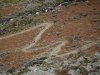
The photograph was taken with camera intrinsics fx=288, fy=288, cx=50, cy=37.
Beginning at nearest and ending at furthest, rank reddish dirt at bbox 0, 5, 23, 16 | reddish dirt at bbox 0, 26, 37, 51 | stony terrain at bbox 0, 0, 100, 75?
stony terrain at bbox 0, 0, 100, 75
reddish dirt at bbox 0, 26, 37, 51
reddish dirt at bbox 0, 5, 23, 16

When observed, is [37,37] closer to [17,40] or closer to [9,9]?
[17,40]

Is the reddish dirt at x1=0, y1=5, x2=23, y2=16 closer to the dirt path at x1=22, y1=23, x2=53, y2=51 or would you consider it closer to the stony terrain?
the stony terrain

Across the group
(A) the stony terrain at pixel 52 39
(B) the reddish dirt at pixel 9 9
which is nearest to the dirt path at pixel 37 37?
(A) the stony terrain at pixel 52 39

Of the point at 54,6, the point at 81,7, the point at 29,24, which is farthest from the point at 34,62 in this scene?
the point at 54,6

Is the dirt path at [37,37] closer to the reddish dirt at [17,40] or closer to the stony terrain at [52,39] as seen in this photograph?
the stony terrain at [52,39]

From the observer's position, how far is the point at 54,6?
31672 mm

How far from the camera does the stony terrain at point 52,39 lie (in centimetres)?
1922

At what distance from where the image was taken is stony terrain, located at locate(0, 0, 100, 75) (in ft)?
63.1

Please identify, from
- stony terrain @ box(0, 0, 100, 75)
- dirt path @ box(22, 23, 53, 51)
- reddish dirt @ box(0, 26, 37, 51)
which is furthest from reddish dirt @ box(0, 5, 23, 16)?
reddish dirt @ box(0, 26, 37, 51)

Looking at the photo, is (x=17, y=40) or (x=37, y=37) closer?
(x=37, y=37)

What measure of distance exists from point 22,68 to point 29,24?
351 inches

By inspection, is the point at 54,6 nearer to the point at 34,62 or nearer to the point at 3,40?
the point at 3,40

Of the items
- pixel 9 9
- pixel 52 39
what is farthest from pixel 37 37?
pixel 9 9

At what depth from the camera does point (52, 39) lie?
23.5 m
